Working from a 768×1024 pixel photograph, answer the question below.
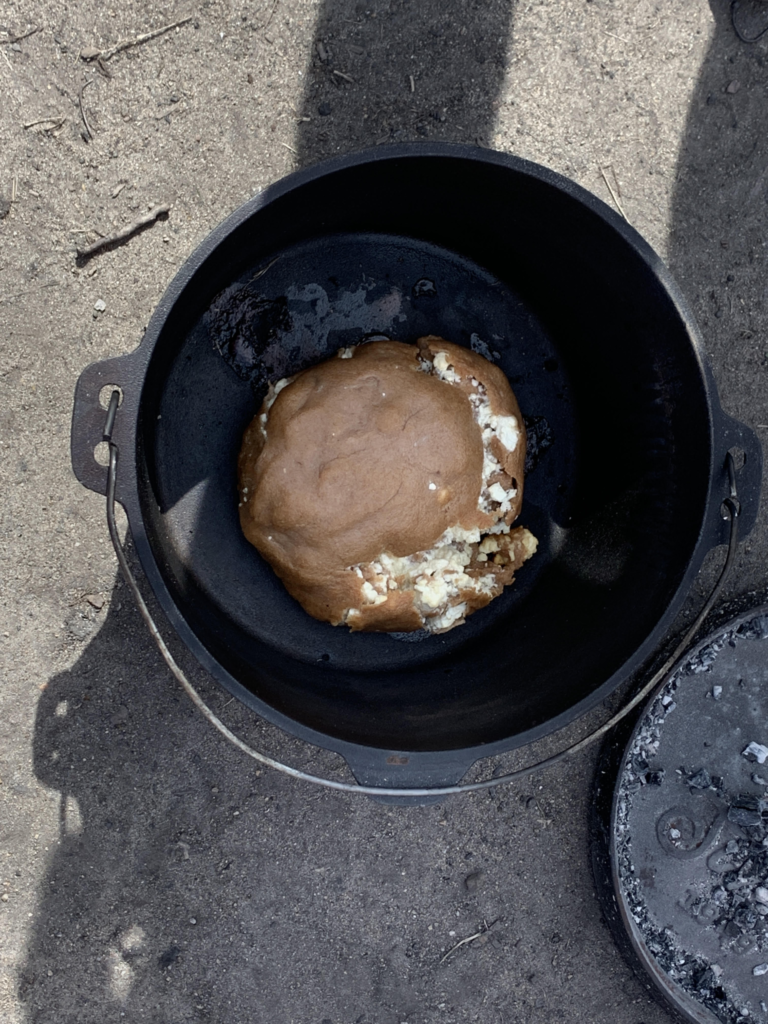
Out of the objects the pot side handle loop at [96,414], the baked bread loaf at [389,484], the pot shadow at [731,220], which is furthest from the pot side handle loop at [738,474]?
the pot side handle loop at [96,414]

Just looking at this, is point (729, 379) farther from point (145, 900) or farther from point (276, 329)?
point (145, 900)

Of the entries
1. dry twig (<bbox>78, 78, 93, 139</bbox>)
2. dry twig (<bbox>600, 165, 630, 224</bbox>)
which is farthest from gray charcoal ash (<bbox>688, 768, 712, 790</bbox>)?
dry twig (<bbox>78, 78, 93, 139</bbox>)

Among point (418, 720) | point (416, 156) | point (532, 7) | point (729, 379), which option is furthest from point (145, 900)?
point (532, 7)

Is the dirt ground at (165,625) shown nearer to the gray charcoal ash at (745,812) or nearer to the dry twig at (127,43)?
the dry twig at (127,43)

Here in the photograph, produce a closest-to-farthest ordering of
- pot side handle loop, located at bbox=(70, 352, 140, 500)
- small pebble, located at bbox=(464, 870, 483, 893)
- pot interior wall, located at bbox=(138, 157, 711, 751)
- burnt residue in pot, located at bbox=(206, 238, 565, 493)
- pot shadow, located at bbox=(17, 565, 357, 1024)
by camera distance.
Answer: pot side handle loop, located at bbox=(70, 352, 140, 500) → pot interior wall, located at bbox=(138, 157, 711, 751) → burnt residue in pot, located at bbox=(206, 238, 565, 493) → pot shadow, located at bbox=(17, 565, 357, 1024) → small pebble, located at bbox=(464, 870, 483, 893)

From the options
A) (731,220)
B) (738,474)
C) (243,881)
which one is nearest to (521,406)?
(738,474)

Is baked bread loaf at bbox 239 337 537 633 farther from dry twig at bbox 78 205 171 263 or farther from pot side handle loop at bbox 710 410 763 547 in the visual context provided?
dry twig at bbox 78 205 171 263

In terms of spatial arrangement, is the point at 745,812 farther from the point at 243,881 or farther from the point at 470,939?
the point at 243,881
